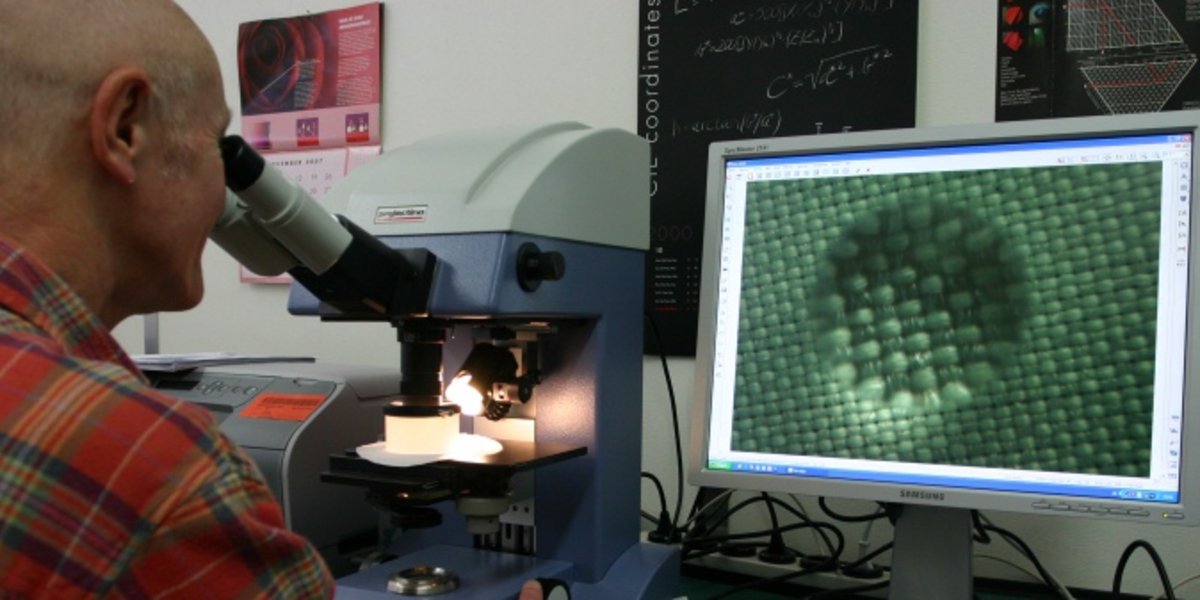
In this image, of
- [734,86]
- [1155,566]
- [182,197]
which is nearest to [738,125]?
[734,86]

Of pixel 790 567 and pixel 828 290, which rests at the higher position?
pixel 828 290

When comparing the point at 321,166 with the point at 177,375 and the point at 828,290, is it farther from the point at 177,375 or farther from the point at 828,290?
the point at 828,290

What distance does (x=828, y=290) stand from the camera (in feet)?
3.06

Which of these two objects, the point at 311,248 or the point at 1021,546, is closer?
the point at 311,248

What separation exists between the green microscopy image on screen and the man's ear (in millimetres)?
607

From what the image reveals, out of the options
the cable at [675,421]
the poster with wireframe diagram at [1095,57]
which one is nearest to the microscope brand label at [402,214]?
the cable at [675,421]

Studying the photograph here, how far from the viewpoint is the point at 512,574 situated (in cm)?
92

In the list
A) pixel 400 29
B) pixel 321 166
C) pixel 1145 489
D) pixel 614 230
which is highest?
pixel 400 29

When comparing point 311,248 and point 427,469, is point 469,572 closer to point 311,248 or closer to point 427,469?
point 427,469

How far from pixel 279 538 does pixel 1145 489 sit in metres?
0.73

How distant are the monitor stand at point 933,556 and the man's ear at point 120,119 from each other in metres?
0.75

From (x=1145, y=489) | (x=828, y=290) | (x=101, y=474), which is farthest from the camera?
(x=828, y=290)

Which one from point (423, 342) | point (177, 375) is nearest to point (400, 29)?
point (177, 375)

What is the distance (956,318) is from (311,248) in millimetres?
593
